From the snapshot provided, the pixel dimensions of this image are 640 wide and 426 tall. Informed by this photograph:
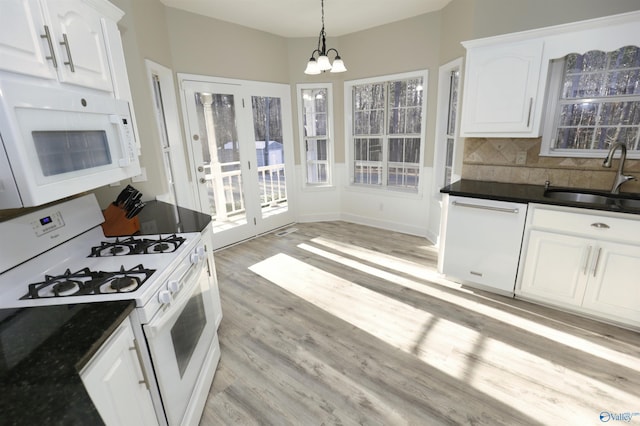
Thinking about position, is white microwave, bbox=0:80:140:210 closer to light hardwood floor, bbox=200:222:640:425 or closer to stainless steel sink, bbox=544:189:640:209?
light hardwood floor, bbox=200:222:640:425

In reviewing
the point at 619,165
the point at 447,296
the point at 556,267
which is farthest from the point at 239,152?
the point at 619,165

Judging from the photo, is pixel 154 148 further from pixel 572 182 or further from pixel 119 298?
pixel 572 182

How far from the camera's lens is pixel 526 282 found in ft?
8.48

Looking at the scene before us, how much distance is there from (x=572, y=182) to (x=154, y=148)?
387 cm

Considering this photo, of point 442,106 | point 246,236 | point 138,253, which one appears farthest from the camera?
point 246,236

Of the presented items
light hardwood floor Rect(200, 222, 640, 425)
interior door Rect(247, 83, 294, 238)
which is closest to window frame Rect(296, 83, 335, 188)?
interior door Rect(247, 83, 294, 238)

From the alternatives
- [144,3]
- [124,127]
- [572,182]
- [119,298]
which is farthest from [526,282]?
[144,3]

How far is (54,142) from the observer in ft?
3.89

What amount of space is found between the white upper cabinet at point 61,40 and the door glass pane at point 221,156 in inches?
75.9

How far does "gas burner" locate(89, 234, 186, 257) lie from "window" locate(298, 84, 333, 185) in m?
3.26

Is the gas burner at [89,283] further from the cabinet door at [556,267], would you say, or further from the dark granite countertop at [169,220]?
the cabinet door at [556,267]

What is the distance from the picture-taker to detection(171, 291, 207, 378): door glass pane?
1.46 metres

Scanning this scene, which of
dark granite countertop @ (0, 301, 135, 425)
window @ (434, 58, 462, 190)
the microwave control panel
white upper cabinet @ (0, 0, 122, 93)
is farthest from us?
window @ (434, 58, 462, 190)

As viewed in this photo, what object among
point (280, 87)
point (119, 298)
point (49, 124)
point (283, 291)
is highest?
point (280, 87)
